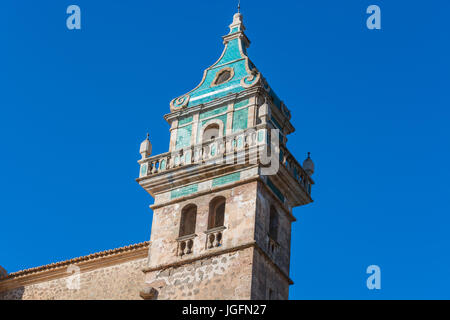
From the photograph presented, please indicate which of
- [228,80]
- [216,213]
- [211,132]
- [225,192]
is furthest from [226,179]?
[228,80]

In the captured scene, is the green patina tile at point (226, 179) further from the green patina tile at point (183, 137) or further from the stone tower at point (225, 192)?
the green patina tile at point (183, 137)

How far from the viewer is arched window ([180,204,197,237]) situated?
2798 cm

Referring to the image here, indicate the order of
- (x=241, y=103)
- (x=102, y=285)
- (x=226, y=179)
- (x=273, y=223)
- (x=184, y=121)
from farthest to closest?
(x=184, y=121), (x=241, y=103), (x=102, y=285), (x=273, y=223), (x=226, y=179)

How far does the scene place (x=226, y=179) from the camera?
1097 inches

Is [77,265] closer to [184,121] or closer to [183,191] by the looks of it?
[183,191]

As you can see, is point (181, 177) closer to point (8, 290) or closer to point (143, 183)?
point (143, 183)

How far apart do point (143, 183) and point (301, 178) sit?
15.3 feet

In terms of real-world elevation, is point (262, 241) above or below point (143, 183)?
below

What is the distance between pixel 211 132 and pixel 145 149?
6.72 feet

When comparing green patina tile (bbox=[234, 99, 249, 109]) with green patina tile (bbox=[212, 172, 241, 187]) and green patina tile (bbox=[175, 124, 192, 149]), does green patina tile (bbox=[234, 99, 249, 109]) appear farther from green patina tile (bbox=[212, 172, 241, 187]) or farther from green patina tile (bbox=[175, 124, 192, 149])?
green patina tile (bbox=[212, 172, 241, 187])

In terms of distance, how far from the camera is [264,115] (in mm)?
28047

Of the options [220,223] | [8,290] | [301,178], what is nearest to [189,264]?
[220,223]
